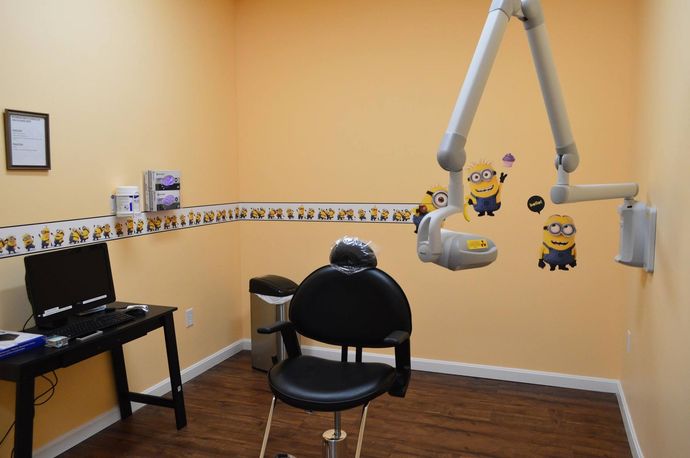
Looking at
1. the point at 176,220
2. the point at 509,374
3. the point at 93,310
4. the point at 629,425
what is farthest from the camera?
the point at 509,374

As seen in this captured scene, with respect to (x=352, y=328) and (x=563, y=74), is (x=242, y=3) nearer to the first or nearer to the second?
(x=563, y=74)

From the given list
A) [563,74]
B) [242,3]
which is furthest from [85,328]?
[563,74]

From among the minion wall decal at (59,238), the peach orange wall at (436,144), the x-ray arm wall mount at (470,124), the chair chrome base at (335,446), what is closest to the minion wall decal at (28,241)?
the minion wall decal at (59,238)

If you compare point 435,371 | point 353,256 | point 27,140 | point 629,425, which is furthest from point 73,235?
point 629,425

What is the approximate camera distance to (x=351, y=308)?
2400mm

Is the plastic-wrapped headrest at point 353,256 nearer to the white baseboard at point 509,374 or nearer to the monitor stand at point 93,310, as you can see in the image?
the monitor stand at point 93,310

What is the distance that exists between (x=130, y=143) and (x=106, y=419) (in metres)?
1.48

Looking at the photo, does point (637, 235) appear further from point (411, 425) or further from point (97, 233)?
point (97, 233)

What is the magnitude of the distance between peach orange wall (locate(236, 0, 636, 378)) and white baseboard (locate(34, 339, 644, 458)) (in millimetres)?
56

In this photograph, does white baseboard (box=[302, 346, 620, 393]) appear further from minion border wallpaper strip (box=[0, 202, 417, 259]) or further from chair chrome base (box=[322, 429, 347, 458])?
chair chrome base (box=[322, 429, 347, 458])

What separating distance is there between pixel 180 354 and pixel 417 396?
4.93 feet

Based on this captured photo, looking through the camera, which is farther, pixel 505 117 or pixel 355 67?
pixel 355 67

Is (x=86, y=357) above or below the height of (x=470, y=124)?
below

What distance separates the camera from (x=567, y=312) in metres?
3.40
